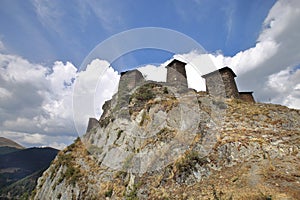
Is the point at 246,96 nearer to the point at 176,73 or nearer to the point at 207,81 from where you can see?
the point at 207,81

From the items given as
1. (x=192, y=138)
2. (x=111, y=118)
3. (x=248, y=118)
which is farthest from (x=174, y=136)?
(x=111, y=118)

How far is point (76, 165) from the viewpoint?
790 inches

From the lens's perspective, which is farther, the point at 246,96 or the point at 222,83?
the point at 246,96

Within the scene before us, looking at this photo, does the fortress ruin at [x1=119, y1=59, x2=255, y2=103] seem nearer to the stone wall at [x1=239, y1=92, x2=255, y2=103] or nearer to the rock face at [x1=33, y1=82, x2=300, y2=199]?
the stone wall at [x1=239, y1=92, x2=255, y2=103]

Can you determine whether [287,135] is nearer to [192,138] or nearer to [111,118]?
[192,138]

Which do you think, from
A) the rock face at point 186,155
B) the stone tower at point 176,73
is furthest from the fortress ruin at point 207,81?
the rock face at point 186,155

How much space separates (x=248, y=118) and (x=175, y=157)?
8.07 m

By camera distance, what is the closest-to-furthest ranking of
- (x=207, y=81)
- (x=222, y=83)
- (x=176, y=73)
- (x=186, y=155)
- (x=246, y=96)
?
(x=186, y=155)
(x=222, y=83)
(x=207, y=81)
(x=246, y=96)
(x=176, y=73)

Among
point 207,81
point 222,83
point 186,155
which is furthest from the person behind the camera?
point 207,81

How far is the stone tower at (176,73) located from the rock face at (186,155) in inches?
356

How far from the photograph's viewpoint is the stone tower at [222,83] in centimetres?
3050

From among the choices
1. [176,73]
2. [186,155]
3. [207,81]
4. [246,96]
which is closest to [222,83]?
[207,81]

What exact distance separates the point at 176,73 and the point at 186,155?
22425mm

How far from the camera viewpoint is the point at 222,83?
31.3 metres
